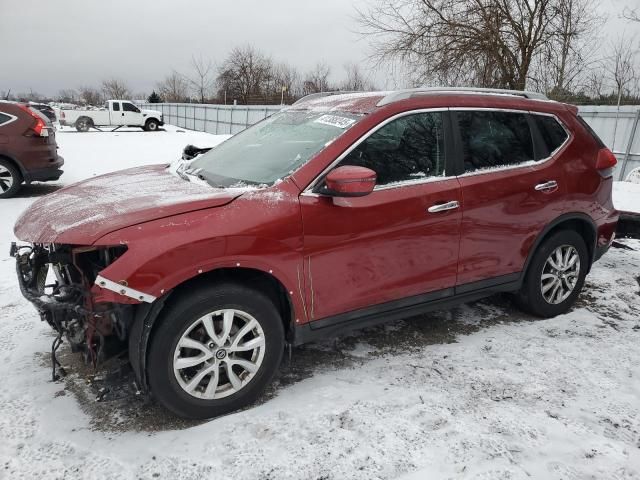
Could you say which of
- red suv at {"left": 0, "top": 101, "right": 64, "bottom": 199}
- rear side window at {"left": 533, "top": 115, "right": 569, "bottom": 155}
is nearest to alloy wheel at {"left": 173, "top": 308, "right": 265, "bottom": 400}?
A: rear side window at {"left": 533, "top": 115, "right": 569, "bottom": 155}

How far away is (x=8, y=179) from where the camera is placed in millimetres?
8180

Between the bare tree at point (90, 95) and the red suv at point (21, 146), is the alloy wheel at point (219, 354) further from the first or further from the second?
the bare tree at point (90, 95)

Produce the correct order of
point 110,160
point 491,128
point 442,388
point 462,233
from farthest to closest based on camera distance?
point 110,160 < point 491,128 < point 462,233 < point 442,388

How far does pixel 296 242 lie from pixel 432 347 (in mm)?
1479

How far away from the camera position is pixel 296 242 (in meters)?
2.69

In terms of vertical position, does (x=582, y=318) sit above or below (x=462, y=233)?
below

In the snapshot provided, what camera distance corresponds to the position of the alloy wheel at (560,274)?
393 centimetres

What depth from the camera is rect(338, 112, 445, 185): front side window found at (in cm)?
298

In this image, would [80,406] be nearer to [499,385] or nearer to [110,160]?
[499,385]

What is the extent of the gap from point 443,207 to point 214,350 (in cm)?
168

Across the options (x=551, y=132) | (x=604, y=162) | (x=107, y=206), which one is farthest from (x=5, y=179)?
(x=604, y=162)

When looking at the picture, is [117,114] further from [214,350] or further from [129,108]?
[214,350]

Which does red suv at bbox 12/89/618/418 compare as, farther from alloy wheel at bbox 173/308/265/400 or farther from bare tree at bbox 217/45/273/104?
bare tree at bbox 217/45/273/104

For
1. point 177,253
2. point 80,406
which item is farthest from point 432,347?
point 80,406
